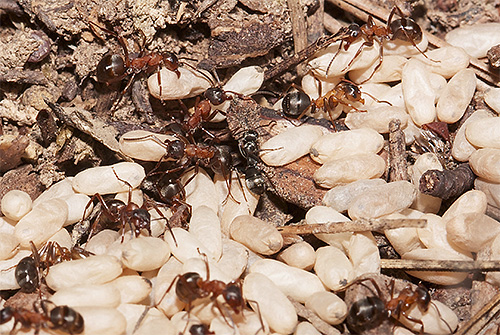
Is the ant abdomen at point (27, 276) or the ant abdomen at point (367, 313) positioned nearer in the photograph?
the ant abdomen at point (367, 313)

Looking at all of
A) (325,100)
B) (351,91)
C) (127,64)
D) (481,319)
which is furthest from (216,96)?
(481,319)

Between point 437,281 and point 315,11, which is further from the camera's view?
point 315,11

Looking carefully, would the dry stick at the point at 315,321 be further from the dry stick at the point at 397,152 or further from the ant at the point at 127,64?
the ant at the point at 127,64

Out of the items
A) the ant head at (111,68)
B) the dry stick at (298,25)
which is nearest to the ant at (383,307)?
the dry stick at (298,25)

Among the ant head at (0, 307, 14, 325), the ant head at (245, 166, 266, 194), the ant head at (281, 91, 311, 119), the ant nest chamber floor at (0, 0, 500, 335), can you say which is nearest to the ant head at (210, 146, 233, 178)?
the ant nest chamber floor at (0, 0, 500, 335)

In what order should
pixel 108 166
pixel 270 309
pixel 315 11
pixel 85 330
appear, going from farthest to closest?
1. pixel 315 11
2. pixel 108 166
3. pixel 270 309
4. pixel 85 330

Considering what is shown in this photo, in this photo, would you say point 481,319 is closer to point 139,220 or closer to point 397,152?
point 397,152

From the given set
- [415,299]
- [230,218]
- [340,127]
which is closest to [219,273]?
[230,218]

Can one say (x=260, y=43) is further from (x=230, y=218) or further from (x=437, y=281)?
(x=437, y=281)
